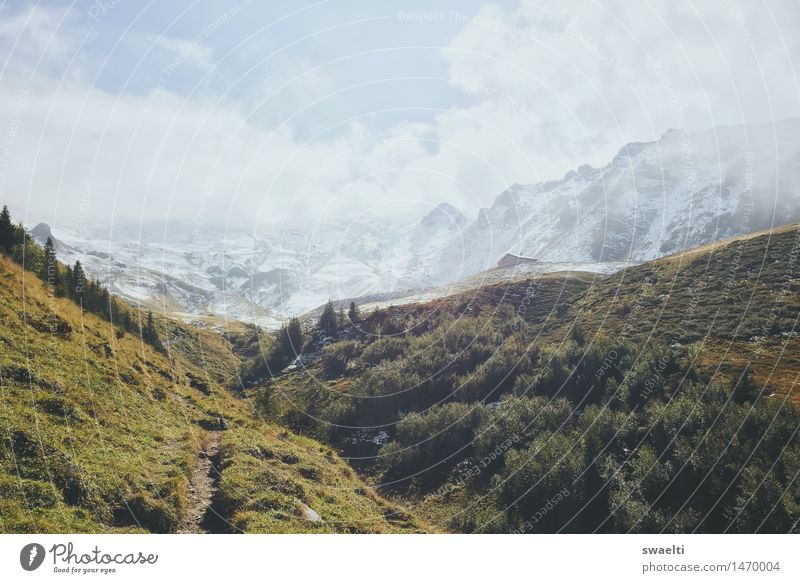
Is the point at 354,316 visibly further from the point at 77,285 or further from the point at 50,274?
the point at 50,274

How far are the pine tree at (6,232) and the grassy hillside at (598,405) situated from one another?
3142 centimetres

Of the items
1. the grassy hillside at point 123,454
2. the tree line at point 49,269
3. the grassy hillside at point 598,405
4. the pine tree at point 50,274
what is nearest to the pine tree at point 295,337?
the grassy hillside at point 598,405

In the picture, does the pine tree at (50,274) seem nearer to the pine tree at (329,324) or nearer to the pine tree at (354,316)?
the pine tree at (329,324)

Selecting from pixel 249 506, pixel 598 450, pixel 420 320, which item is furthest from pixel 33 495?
pixel 420 320

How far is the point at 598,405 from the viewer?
51.4 m

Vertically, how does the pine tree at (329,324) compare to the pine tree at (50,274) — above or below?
below

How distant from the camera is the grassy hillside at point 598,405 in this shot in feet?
121

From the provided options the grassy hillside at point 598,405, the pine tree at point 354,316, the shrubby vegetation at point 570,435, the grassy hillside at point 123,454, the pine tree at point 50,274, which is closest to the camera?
the grassy hillside at point 123,454

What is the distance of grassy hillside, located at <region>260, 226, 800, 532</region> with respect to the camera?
1457 inches

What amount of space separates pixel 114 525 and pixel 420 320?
77.2m

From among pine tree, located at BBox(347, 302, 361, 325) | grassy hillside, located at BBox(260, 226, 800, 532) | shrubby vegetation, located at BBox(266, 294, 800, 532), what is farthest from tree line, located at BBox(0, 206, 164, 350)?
pine tree, located at BBox(347, 302, 361, 325)

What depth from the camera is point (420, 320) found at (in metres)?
98.3

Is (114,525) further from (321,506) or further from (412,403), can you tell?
(412,403)

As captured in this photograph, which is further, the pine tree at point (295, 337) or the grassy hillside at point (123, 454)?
the pine tree at point (295, 337)
